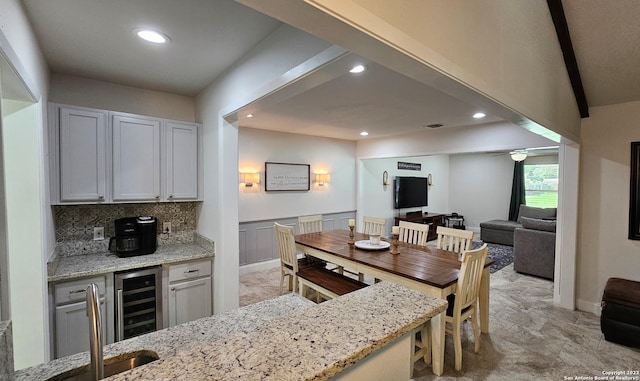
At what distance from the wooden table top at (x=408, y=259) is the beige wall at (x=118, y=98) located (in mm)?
2149

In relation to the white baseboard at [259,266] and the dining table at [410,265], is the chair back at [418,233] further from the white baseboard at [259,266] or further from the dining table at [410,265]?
the white baseboard at [259,266]

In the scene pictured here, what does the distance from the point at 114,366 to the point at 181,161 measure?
7.24ft

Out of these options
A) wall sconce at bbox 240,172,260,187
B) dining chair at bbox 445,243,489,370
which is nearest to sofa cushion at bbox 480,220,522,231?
dining chair at bbox 445,243,489,370

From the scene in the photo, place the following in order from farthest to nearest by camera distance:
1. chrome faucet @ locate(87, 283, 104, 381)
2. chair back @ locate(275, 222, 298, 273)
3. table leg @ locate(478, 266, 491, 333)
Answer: chair back @ locate(275, 222, 298, 273) < table leg @ locate(478, 266, 491, 333) < chrome faucet @ locate(87, 283, 104, 381)

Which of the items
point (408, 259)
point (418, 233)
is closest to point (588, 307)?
point (418, 233)

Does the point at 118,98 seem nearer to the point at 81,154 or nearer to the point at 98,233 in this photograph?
the point at 81,154

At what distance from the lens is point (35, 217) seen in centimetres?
179

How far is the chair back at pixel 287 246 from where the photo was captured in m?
3.30

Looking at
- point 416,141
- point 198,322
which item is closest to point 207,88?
point 198,322

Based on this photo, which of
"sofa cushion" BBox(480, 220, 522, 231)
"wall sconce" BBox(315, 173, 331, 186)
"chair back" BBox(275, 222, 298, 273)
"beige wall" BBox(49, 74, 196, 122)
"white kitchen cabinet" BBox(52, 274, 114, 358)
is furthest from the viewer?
A: "sofa cushion" BBox(480, 220, 522, 231)

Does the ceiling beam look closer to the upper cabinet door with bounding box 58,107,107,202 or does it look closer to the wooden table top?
the wooden table top

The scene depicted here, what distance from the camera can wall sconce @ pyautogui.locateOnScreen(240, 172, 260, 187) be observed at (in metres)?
4.71

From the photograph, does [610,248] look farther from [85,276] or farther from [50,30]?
A: [50,30]

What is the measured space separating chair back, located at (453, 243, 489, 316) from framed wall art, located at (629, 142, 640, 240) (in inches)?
86.1
